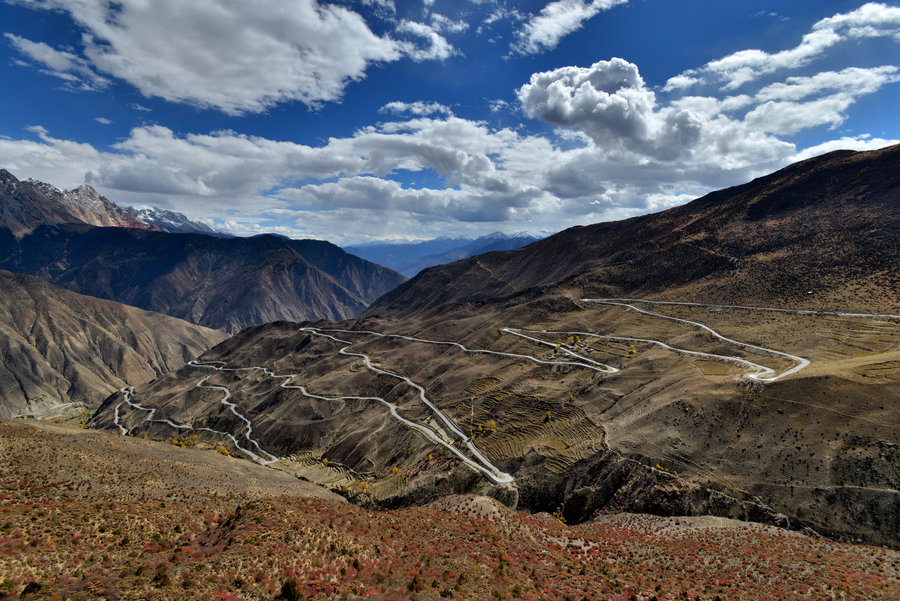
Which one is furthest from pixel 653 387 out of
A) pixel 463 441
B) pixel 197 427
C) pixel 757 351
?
pixel 197 427

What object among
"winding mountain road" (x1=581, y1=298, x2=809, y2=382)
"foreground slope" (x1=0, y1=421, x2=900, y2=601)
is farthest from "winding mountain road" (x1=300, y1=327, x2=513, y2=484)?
"winding mountain road" (x1=581, y1=298, x2=809, y2=382)

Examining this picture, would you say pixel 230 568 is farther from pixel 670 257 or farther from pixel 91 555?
pixel 670 257

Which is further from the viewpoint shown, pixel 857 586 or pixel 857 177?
pixel 857 177

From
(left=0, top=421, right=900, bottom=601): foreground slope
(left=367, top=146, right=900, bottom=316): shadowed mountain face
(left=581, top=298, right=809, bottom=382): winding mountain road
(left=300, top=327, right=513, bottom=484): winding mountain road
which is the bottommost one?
(left=300, top=327, right=513, bottom=484): winding mountain road

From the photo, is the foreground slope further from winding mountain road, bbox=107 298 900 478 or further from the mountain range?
winding mountain road, bbox=107 298 900 478

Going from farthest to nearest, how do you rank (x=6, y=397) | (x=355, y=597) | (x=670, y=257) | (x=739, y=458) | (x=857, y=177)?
1. (x=6, y=397)
2. (x=670, y=257)
3. (x=857, y=177)
4. (x=739, y=458)
5. (x=355, y=597)

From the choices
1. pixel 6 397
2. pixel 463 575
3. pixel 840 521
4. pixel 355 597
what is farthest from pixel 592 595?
pixel 6 397

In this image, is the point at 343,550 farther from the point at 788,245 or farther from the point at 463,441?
the point at 788,245
